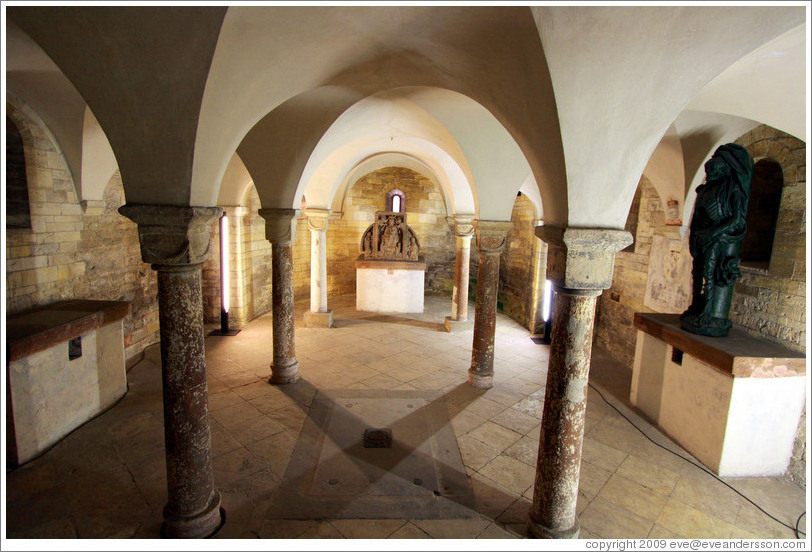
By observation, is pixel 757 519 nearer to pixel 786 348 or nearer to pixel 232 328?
pixel 786 348

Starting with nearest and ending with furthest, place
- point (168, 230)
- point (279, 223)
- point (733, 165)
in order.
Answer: point (168, 230)
point (733, 165)
point (279, 223)

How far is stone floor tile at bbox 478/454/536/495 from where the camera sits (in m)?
3.84

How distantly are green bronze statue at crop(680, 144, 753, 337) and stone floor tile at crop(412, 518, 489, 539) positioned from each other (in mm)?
3435

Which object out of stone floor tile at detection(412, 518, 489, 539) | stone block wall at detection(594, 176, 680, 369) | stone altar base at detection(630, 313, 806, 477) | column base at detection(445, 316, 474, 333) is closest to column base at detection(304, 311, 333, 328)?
column base at detection(445, 316, 474, 333)

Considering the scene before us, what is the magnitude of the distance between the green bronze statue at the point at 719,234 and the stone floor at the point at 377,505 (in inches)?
61.9

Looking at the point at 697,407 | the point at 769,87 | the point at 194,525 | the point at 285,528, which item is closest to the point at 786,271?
the point at 697,407

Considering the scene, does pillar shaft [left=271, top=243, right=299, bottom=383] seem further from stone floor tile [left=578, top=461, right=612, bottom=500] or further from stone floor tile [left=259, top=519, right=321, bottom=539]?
stone floor tile [left=578, top=461, right=612, bottom=500]

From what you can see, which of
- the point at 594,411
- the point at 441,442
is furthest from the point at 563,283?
the point at 594,411

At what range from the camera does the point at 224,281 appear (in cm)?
838

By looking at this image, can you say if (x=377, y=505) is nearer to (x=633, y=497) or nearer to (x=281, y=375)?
(x=633, y=497)

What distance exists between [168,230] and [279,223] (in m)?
2.82

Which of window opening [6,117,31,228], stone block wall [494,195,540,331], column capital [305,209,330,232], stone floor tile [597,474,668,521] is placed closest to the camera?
stone floor tile [597,474,668,521]

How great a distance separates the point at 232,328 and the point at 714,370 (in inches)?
324

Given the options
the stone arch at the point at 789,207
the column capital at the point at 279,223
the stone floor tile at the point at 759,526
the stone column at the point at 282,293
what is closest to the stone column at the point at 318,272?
the stone column at the point at 282,293
